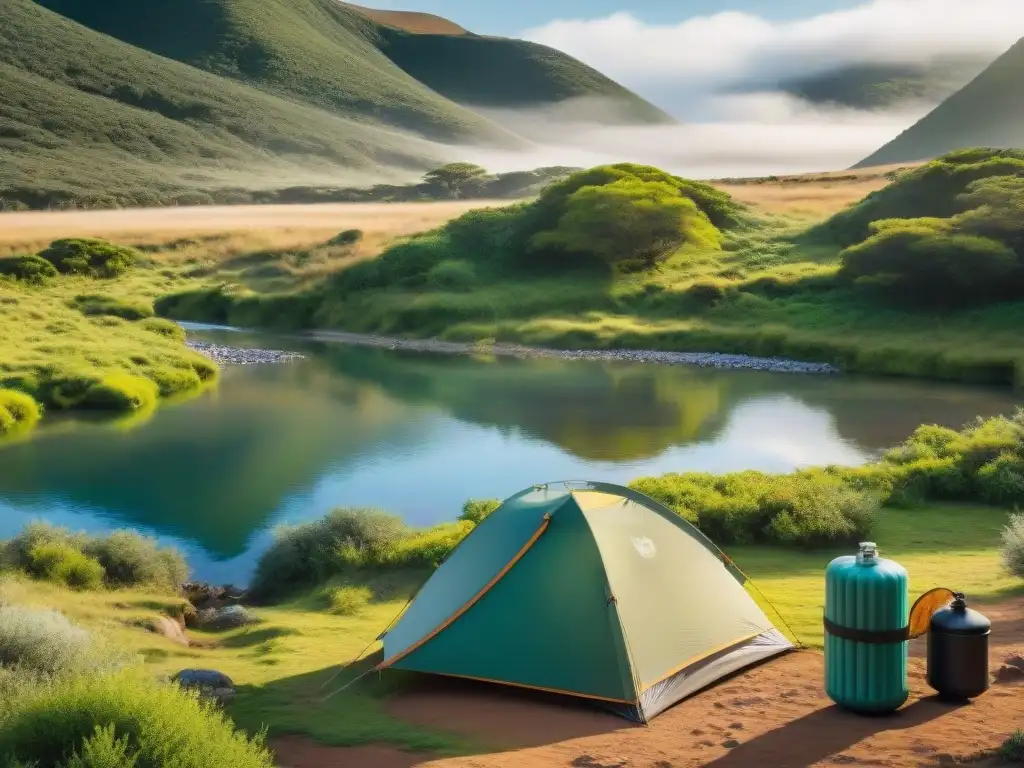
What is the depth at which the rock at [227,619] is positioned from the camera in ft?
46.4

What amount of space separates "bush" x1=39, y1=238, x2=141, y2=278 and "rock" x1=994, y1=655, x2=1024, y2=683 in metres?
62.4

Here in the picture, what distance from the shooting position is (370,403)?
37.4m

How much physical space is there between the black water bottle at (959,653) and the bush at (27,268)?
58245 millimetres

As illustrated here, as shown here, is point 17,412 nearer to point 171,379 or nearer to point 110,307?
point 171,379

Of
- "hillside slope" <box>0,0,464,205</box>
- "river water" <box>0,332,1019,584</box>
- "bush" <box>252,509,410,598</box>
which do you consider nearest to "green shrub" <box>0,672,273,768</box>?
"bush" <box>252,509,410,598</box>

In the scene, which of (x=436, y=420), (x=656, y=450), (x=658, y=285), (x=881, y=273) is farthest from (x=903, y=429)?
(x=658, y=285)

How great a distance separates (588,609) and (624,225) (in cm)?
5340

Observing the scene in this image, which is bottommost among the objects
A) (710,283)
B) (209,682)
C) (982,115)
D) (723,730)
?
(209,682)

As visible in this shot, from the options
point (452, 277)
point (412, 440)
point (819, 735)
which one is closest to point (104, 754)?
point (819, 735)

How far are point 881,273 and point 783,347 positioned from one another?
6819mm

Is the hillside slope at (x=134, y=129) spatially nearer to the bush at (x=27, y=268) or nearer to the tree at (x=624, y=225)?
the bush at (x=27, y=268)

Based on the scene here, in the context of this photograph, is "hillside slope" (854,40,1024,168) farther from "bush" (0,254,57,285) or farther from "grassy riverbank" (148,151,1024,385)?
"bush" (0,254,57,285)

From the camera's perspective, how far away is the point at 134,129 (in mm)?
158875

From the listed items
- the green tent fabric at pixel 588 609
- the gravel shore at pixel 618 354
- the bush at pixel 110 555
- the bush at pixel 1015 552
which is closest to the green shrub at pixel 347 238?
the gravel shore at pixel 618 354
